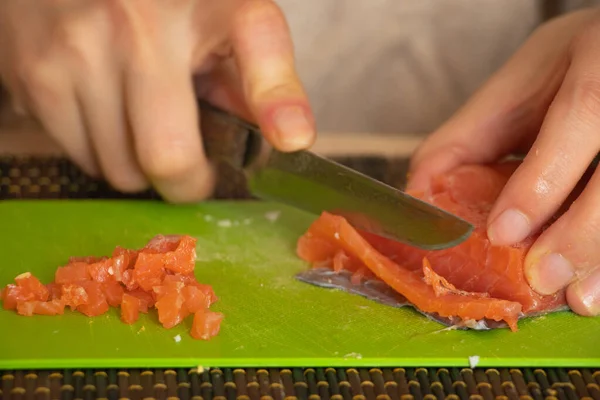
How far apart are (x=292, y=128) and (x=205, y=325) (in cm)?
47

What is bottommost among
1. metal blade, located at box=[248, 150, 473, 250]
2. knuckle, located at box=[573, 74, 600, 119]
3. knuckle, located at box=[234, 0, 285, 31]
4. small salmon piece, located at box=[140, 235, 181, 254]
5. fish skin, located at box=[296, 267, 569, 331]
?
fish skin, located at box=[296, 267, 569, 331]

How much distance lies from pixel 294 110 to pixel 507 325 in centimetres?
62

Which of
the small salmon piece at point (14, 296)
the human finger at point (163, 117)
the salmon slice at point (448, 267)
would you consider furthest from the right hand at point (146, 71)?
the small salmon piece at point (14, 296)

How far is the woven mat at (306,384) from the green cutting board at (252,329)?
0.06ft

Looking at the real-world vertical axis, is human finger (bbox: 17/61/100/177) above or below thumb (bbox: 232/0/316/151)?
below

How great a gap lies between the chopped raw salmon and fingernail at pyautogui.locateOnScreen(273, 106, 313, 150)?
301mm

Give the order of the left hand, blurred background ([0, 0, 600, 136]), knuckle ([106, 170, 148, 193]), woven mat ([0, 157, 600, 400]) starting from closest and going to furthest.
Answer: woven mat ([0, 157, 600, 400]) < the left hand < knuckle ([106, 170, 148, 193]) < blurred background ([0, 0, 600, 136])

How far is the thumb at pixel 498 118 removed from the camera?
70.2 inches

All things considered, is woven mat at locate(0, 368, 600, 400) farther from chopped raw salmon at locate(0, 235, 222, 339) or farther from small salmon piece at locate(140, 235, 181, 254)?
small salmon piece at locate(140, 235, 181, 254)

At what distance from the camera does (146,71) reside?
1728 mm

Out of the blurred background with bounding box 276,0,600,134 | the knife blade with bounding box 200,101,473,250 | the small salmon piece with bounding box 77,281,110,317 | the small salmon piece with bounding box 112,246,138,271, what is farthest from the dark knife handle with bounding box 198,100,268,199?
the blurred background with bounding box 276,0,600,134

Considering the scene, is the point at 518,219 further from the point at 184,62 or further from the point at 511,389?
the point at 184,62

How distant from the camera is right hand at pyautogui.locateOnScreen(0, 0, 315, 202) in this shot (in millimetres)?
1695

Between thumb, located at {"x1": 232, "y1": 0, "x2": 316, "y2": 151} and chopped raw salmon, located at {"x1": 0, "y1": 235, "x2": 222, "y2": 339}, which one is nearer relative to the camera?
chopped raw salmon, located at {"x1": 0, "y1": 235, "x2": 222, "y2": 339}
